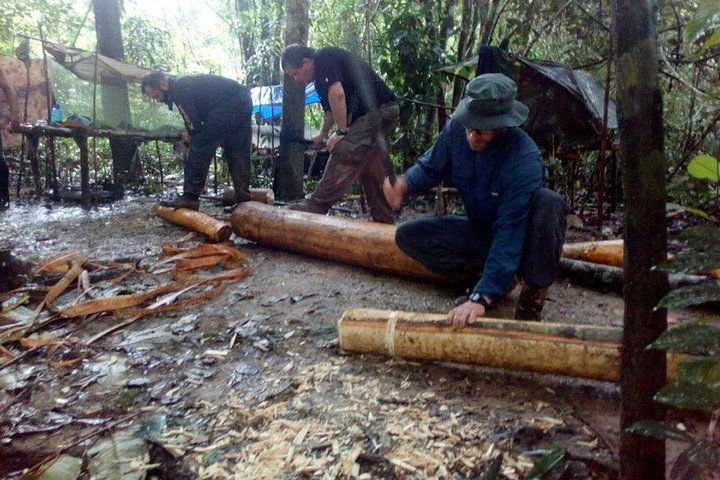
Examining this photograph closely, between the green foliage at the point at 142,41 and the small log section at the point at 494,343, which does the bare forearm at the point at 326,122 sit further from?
the green foliage at the point at 142,41

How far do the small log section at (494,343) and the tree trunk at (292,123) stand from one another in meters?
4.34

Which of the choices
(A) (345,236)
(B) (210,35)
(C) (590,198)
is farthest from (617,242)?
(B) (210,35)

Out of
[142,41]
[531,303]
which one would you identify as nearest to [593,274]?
[531,303]

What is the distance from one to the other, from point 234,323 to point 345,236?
1.20 m

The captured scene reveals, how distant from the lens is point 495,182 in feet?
9.28

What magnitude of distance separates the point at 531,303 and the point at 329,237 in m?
1.79

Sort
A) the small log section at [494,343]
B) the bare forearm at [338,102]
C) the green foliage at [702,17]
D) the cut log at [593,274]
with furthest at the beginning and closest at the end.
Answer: the bare forearm at [338,102], the cut log at [593,274], the small log section at [494,343], the green foliage at [702,17]

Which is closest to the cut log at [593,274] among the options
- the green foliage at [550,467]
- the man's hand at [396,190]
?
the man's hand at [396,190]

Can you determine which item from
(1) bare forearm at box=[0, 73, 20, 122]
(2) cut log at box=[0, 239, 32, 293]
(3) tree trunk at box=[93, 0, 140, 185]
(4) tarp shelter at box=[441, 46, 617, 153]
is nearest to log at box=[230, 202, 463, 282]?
(2) cut log at box=[0, 239, 32, 293]

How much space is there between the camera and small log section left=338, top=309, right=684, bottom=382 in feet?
7.16

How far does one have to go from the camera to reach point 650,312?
1.29 meters

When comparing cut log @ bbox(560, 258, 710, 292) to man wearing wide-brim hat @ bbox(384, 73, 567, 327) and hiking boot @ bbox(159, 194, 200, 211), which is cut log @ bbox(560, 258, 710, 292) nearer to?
man wearing wide-brim hat @ bbox(384, 73, 567, 327)

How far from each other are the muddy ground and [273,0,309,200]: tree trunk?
3.47 meters

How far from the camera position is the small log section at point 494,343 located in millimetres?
2182
